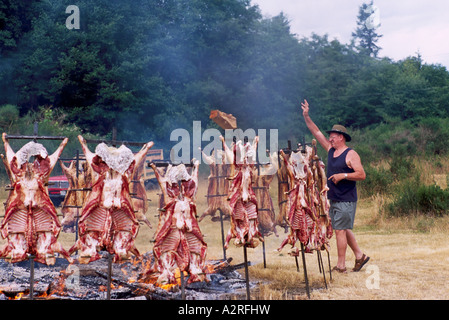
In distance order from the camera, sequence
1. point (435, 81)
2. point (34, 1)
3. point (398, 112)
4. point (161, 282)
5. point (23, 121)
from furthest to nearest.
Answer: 1. point (435, 81)
2. point (398, 112)
3. point (34, 1)
4. point (23, 121)
5. point (161, 282)

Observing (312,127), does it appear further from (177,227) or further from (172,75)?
(172,75)

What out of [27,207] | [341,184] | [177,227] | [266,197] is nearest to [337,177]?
[341,184]

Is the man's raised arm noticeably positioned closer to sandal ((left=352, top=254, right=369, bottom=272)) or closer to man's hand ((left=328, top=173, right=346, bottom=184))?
man's hand ((left=328, top=173, right=346, bottom=184))

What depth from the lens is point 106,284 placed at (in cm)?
745

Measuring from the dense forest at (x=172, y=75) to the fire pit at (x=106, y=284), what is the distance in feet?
52.7

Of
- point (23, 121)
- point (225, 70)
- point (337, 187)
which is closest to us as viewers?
point (337, 187)

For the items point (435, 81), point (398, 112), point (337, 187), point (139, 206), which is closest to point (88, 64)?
point (139, 206)

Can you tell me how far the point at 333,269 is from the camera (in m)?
8.70

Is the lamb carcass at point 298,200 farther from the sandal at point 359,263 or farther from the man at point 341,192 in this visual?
the sandal at point 359,263

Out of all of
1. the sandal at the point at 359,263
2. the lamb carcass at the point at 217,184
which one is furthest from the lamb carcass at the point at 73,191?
the sandal at the point at 359,263

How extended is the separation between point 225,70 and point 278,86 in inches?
147

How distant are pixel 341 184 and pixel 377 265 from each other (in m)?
1.70

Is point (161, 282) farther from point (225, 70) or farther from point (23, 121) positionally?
point (225, 70)

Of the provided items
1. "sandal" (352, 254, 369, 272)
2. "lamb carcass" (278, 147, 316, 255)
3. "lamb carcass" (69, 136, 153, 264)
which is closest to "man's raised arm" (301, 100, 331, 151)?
"lamb carcass" (278, 147, 316, 255)
